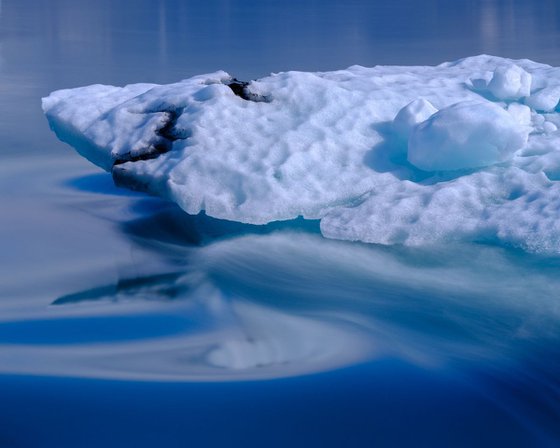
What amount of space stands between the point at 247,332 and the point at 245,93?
1693 millimetres

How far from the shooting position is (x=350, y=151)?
3.98 meters

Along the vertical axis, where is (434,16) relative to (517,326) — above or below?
below

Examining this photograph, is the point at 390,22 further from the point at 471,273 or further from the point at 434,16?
the point at 471,273

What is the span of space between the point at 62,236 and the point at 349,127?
4.28 ft

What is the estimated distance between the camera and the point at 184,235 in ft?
12.6

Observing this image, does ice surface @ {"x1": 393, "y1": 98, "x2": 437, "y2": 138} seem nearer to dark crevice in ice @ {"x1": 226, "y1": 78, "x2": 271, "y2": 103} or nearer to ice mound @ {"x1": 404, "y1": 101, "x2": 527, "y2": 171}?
ice mound @ {"x1": 404, "y1": 101, "x2": 527, "y2": 171}

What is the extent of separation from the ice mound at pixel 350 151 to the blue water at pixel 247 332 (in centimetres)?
12

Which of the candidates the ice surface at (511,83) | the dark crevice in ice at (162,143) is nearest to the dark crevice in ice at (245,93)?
the dark crevice in ice at (162,143)

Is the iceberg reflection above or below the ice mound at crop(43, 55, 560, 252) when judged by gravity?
below

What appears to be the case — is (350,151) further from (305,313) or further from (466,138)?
(305,313)

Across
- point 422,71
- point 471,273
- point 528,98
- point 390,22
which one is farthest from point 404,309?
point 390,22

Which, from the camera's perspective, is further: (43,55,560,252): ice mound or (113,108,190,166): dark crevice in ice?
(113,108,190,166): dark crevice in ice

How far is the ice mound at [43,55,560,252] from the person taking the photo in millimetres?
3539

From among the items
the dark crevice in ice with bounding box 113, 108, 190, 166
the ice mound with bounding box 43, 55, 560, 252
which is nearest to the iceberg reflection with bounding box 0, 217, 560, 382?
the ice mound with bounding box 43, 55, 560, 252
